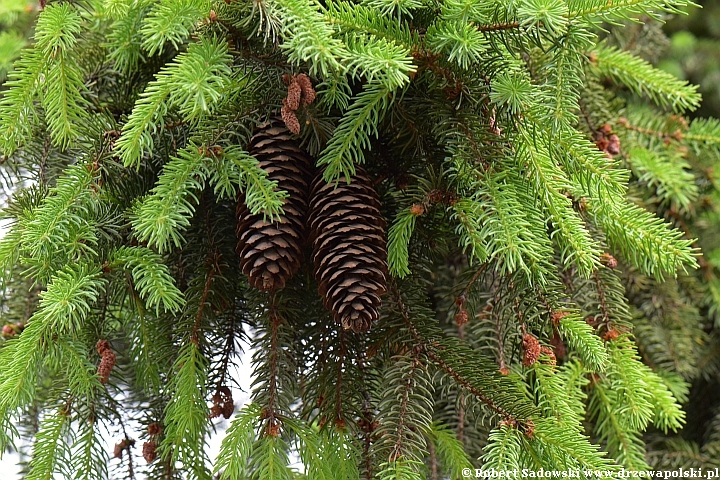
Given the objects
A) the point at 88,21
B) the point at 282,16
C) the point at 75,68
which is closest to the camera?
the point at 282,16

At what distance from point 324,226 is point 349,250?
0.03 metres

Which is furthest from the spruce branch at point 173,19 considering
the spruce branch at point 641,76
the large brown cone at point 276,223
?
the spruce branch at point 641,76

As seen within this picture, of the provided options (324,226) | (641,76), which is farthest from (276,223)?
(641,76)

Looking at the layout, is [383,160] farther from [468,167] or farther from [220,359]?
[220,359]

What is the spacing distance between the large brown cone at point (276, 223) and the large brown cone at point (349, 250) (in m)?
0.02

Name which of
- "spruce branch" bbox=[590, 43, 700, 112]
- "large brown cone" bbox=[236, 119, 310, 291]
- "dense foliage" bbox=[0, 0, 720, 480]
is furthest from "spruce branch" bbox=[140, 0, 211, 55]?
"spruce branch" bbox=[590, 43, 700, 112]

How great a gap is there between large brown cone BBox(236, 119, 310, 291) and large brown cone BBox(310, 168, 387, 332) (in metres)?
0.02

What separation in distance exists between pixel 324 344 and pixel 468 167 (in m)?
0.22

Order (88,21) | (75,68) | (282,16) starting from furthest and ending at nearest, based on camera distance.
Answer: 1. (88,21)
2. (75,68)
3. (282,16)

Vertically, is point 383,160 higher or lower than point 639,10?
lower

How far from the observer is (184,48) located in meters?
0.74

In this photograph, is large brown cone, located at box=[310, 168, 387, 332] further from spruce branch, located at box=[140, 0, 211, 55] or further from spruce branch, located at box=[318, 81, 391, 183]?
spruce branch, located at box=[140, 0, 211, 55]

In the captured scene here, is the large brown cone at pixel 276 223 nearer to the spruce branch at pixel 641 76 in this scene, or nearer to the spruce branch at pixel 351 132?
the spruce branch at pixel 351 132

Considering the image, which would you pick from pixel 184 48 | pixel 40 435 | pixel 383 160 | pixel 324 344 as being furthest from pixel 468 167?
pixel 40 435
